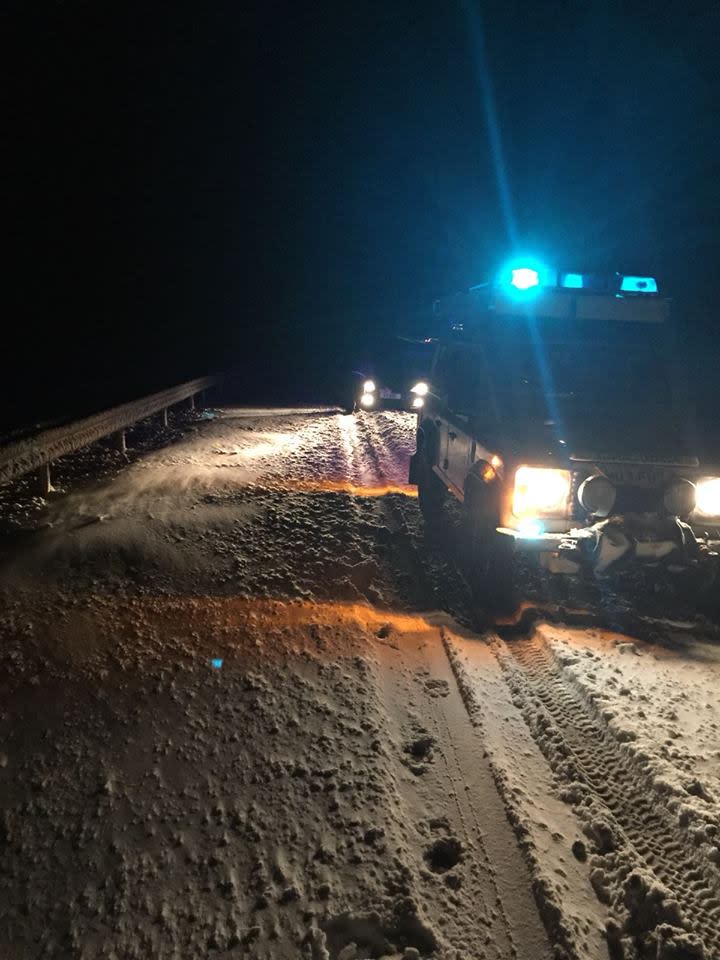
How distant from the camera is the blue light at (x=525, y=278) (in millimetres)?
5715

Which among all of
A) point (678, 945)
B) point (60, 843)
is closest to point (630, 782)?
point (678, 945)

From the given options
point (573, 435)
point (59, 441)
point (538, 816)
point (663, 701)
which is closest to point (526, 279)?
point (573, 435)

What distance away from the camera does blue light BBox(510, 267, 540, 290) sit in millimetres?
5715

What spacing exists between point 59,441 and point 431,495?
15.4ft

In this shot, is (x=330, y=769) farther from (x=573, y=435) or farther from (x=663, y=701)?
(x=573, y=435)

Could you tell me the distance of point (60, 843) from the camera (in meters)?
2.51

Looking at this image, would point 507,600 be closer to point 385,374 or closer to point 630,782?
point 630,782

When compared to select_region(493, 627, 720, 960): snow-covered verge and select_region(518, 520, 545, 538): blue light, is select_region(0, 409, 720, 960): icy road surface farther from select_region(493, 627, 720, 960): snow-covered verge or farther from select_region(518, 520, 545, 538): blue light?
select_region(518, 520, 545, 538): blue light

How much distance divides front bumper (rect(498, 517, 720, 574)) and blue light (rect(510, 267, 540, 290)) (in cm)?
253

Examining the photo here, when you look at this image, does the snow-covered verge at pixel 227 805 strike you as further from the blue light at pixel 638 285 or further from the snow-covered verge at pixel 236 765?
the blue light at pixel 638 285

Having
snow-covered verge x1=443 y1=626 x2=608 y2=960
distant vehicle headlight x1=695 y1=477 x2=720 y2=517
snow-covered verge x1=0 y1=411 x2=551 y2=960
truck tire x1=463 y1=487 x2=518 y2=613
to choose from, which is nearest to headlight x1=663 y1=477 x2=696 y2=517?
distant vehicle headlight x1=695 y1=477 x2=720 y2=517

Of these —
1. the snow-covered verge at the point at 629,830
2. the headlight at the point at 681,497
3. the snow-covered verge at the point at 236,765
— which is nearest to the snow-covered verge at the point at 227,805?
the snow-covered verge at the point at 236,765

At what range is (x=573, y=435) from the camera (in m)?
4.73

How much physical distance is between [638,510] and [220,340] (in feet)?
161
